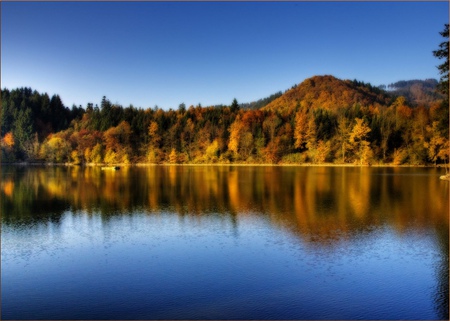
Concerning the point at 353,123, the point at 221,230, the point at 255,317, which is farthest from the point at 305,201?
the point at 353,123

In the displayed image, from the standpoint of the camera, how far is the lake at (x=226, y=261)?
8188mm

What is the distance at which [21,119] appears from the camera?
93250 mm

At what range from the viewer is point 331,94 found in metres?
109

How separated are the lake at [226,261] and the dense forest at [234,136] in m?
41.3

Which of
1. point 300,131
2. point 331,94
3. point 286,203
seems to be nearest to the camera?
point 286,203

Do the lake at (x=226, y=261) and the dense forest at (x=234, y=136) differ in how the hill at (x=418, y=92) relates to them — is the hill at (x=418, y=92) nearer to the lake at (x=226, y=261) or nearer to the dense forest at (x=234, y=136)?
the dense forest at (x=234, y=136)

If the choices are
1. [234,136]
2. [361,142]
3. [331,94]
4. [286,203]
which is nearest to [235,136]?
[234,136]

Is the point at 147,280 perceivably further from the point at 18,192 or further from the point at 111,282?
the point at 18,192

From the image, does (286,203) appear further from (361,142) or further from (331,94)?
(331,94)

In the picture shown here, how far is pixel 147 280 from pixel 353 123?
64718 mm

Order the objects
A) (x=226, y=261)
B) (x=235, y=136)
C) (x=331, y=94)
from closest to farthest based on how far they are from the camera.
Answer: (x=226, y=261) → (x=235, y=136) → (x=331, y=94)

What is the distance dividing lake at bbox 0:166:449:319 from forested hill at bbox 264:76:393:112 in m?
83.0

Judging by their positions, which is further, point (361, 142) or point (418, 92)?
point (418, 92)

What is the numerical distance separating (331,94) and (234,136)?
145 ft
